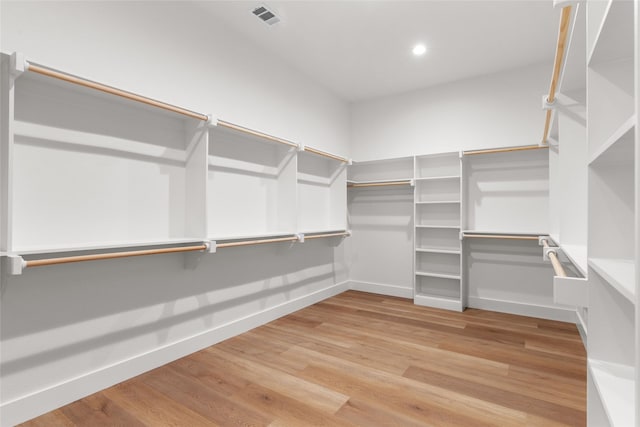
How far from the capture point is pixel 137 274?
2246 millimetres

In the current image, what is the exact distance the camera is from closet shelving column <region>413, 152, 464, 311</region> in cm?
392

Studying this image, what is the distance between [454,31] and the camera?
116 inches

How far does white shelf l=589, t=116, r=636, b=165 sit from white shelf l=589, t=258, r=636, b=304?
1.00 ft

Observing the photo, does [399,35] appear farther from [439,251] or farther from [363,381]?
[363,381]

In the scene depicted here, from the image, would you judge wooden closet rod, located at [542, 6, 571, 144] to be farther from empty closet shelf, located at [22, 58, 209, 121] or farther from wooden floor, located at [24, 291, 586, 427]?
empty closet shelf, located at [22, 58, 209, 121]

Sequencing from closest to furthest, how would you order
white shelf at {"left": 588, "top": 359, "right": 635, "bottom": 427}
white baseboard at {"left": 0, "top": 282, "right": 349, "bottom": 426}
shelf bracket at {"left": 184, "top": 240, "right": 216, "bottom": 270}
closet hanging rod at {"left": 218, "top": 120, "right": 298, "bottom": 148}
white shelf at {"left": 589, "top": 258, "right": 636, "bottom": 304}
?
1. white shelf at {"left": 589, "top": 258, "right": 636, "bottom": 304}
2. white shelf at {"left": 588, "top": 359, "right": 635, "bottom": 427}
3. white baseboard at {"left": 0, "top": 282, "right": 349, "bottom": 426}
4. shelf bracket at {"left": 184, "top": 240, "right": 216, "bottom": 270}
5. closet hanging rod at {"left": 218, "top": 120, "right": 298, "bottom": 148}

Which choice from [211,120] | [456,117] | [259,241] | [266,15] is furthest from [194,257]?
[456,117]

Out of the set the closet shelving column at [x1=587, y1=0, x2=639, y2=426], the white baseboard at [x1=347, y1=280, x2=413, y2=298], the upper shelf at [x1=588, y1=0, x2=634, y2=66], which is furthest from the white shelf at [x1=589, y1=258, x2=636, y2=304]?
the white baseboard at [x1=347, y1=280, x2=413, y2=298]

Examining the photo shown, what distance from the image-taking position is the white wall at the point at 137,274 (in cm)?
177

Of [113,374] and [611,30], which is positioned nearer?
[611,30]

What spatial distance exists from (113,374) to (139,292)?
51cm

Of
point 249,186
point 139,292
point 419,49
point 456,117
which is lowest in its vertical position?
point 139,292

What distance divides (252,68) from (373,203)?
91.2 inches

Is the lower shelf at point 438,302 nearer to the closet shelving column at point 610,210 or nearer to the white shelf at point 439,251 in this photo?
the white shelf at point 439,251
